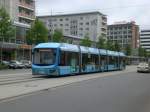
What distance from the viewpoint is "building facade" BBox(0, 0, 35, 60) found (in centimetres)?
6924

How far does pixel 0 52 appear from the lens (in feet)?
222

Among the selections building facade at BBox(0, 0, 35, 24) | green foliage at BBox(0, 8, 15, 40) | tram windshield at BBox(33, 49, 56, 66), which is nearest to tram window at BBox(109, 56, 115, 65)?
green foliage at BBox(0, 8, 15, 40)

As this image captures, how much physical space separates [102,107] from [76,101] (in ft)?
5.50

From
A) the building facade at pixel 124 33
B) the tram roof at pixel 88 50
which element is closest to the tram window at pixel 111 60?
the tram roof at pixel 88 50

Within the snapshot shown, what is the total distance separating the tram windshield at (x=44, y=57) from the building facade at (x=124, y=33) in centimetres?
15928

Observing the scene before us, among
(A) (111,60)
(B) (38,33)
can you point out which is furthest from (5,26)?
(A) (111,60)

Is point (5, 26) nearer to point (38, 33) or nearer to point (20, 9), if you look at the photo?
point (38, 33)

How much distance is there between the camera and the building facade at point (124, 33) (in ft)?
629

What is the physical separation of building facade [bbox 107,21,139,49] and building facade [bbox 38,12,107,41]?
3041 centimetres

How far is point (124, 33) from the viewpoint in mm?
194625

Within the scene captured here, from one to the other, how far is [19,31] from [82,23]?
8107 cm

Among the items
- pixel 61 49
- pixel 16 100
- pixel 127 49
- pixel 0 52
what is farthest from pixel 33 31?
pixel 127 49

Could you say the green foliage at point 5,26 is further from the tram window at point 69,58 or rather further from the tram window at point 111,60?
the tram window at point 69,58

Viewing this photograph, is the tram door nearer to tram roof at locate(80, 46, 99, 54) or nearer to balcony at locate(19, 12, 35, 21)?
tram roof at locate(80, 46, 99, 54)
